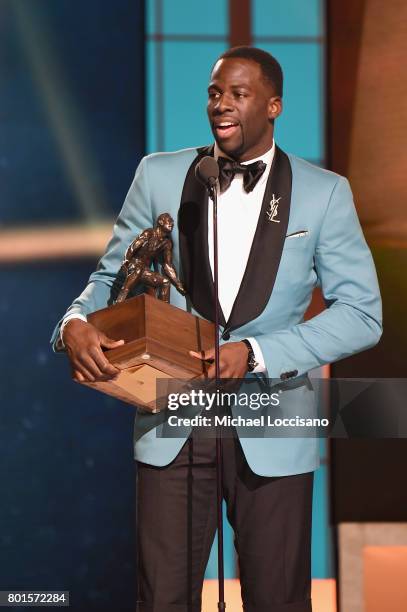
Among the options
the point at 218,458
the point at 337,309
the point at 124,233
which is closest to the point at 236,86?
the point at 124,233

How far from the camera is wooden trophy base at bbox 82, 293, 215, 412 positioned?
7.65ft

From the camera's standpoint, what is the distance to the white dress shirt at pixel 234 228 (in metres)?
2.62

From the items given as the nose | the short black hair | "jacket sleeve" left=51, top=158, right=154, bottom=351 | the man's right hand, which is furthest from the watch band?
the short black hair

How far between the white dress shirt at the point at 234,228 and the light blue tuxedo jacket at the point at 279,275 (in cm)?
3

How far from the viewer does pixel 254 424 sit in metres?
2.55

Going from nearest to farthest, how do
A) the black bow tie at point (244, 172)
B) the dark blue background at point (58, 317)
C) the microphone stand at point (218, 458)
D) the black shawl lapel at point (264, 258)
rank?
the microphone stand at point (218, 458)
the black shawl lapel at point (264, 258)
the black bow tie at point (244, 172)
the dark blue background at point (58, 317)

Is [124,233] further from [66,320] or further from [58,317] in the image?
[58,317]

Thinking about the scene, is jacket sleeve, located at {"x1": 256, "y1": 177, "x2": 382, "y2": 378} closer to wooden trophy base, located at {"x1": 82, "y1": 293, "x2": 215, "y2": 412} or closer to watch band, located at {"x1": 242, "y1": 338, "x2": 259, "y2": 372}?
watch band, located at {"x1": 242, "y1": 338, "x2": 259, "y2": 372}

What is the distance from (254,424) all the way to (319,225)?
501mm

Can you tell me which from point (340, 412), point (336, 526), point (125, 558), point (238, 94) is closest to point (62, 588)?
point (125, 558)

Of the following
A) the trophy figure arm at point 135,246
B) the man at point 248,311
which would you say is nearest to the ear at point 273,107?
the man at point 248,311

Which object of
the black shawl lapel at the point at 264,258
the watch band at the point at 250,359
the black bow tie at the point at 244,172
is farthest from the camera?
the black bow tie at the point at 244,172

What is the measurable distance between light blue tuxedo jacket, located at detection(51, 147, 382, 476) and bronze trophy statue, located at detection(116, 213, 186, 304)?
0.17 feet

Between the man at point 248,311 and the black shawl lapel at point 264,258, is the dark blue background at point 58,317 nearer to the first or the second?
the man at point 248,311
